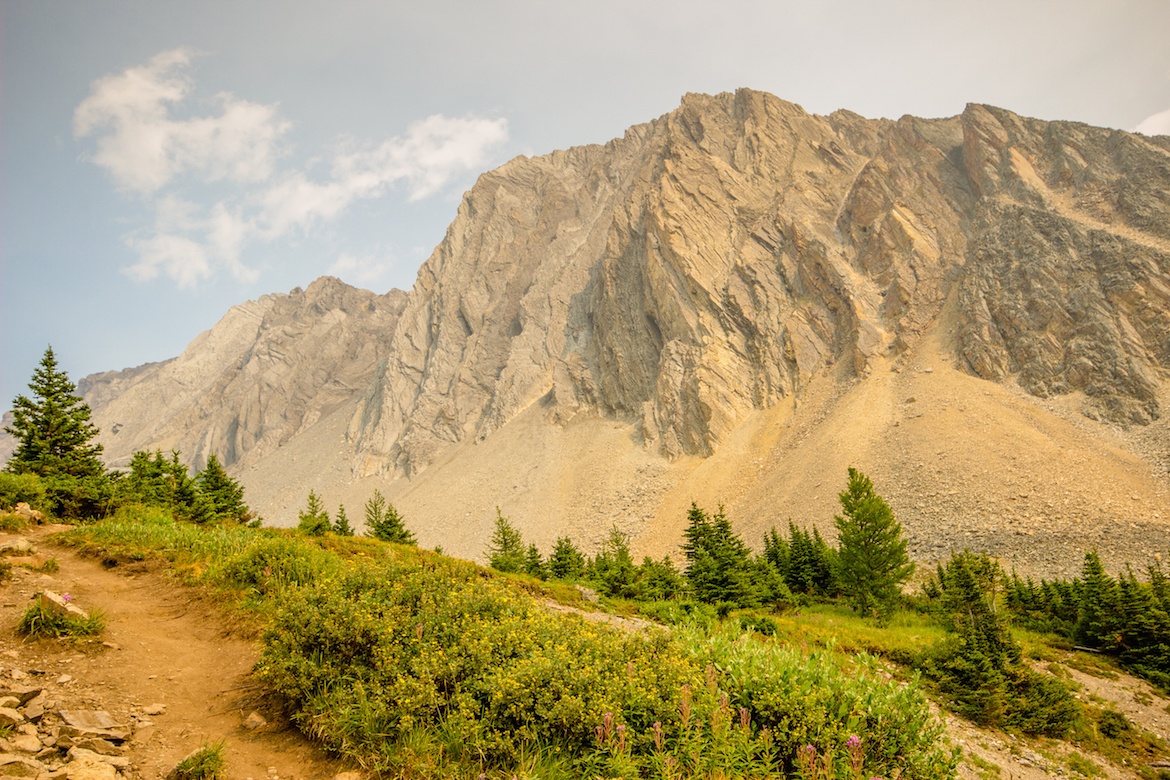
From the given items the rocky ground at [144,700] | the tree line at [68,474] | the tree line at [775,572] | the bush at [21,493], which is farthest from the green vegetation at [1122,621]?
the bush at [21,493]

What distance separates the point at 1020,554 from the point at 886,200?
7402cm

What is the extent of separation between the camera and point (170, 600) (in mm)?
10734

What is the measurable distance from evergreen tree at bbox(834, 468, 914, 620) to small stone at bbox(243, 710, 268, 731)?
28.2 m

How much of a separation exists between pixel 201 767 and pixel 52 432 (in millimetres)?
27438

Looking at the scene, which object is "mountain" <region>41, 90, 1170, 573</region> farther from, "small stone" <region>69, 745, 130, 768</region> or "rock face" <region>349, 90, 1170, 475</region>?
"small stone" <region>69, 745, 130, 768</region>

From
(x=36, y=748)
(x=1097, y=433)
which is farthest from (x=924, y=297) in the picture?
(x=36, y=748)

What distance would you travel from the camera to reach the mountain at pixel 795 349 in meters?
57.1

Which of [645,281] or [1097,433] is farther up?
[645,281]

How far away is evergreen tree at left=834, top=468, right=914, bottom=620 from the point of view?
2736 cm

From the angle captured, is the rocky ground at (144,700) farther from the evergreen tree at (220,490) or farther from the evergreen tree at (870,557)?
the evergreen tree at (220,490)

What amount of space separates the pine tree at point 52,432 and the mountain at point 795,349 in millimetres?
56289

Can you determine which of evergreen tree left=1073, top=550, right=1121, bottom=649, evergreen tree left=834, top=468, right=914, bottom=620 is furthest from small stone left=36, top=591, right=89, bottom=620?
evergreen tree left=1073, top=550, right=1121, bottom=649

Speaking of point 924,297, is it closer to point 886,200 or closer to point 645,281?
point 886,200

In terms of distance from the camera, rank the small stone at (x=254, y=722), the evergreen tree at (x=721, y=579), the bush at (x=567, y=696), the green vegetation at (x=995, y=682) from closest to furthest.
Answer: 1. the bush at (x=567, y=696)
2. the small stone at (x=254, y=722)
3. the green vegetation at (x=995, y=682)
4. the evergreen tree at (x=721, y=579)
